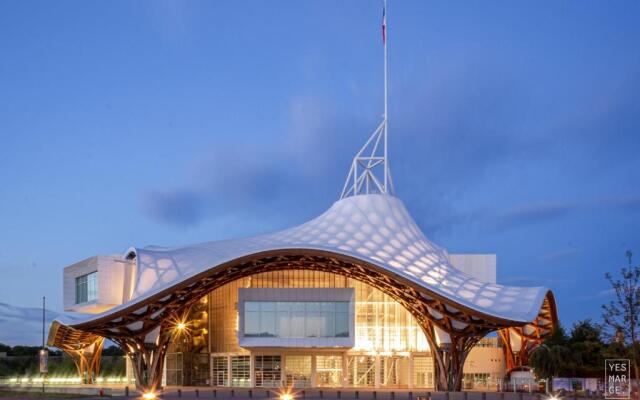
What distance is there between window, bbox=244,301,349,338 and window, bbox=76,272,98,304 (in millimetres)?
11637

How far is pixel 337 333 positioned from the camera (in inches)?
2495

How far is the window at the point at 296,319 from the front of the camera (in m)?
63.5

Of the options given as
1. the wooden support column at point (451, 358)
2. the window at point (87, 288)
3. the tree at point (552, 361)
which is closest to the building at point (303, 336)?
the window at point (87, 288)

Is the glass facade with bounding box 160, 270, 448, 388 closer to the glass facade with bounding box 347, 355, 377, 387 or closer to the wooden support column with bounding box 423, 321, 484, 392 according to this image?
the glass facade with bounding box 347, 355, 377, 387

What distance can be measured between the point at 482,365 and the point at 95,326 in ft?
108

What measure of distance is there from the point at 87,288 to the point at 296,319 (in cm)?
1634

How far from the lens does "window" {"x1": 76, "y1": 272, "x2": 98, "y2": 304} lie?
60534 millimetres

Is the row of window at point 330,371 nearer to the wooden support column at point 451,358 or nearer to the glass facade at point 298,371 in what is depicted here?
the glass facade at point 298,371

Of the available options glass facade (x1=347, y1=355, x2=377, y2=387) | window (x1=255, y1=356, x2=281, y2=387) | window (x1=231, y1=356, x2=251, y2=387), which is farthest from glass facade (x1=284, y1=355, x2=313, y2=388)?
glass facade (x1=347, y1=355, x2=377, y2=387)

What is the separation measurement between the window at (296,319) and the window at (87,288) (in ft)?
38.2

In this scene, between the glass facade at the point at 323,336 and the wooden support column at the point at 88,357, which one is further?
the wooden support column at the point at 88,357

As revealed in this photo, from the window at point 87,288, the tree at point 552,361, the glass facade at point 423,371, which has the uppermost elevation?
the window at point 87,288

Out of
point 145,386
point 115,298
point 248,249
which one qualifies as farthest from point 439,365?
point 115,298

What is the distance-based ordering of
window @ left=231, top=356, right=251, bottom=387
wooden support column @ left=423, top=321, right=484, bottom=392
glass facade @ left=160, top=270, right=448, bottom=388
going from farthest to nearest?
window @ left=231, top=356, right=251, bottom=387 < glass facade @ left=160, top=270, right=448, bottom=388 < wooden support column @ left=423, top=321, right=484, bottom=392
